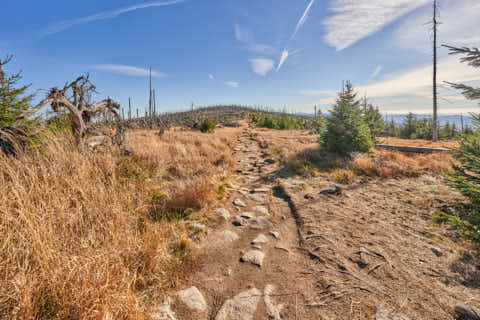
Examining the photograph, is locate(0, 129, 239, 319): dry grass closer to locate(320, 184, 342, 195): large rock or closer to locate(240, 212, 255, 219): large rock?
locate(240, 212, 255, 219): large rock

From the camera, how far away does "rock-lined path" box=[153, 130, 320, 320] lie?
176 centimetres

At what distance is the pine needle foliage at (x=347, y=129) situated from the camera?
337 inches

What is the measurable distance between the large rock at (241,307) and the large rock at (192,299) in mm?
198

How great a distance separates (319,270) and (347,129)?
8248 mm

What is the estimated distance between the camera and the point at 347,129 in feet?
28.7

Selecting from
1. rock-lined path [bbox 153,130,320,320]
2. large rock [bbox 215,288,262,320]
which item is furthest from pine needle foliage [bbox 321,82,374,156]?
large rock [bbox 215,288,262,320]

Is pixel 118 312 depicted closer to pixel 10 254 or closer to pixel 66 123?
pixel 10 254

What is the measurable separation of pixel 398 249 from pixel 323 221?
1.09m

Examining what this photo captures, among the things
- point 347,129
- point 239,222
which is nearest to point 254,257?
point 239,222

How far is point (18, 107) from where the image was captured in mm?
4254

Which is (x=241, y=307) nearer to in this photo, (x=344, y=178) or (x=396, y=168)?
(x=344, y=178)

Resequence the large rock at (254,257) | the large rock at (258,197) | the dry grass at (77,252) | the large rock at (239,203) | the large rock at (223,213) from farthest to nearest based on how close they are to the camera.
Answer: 1. the large rock at (258,197)
2. the large rock at (239,203)
3. the large rock at (223,213)
4. the large rock at (254,257)
5. the dry grass at (77,252)

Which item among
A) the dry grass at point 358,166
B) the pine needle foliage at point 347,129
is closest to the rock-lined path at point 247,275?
the dry grass at point 358,166

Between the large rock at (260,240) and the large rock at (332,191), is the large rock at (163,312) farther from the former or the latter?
the large rock at (332,191)
